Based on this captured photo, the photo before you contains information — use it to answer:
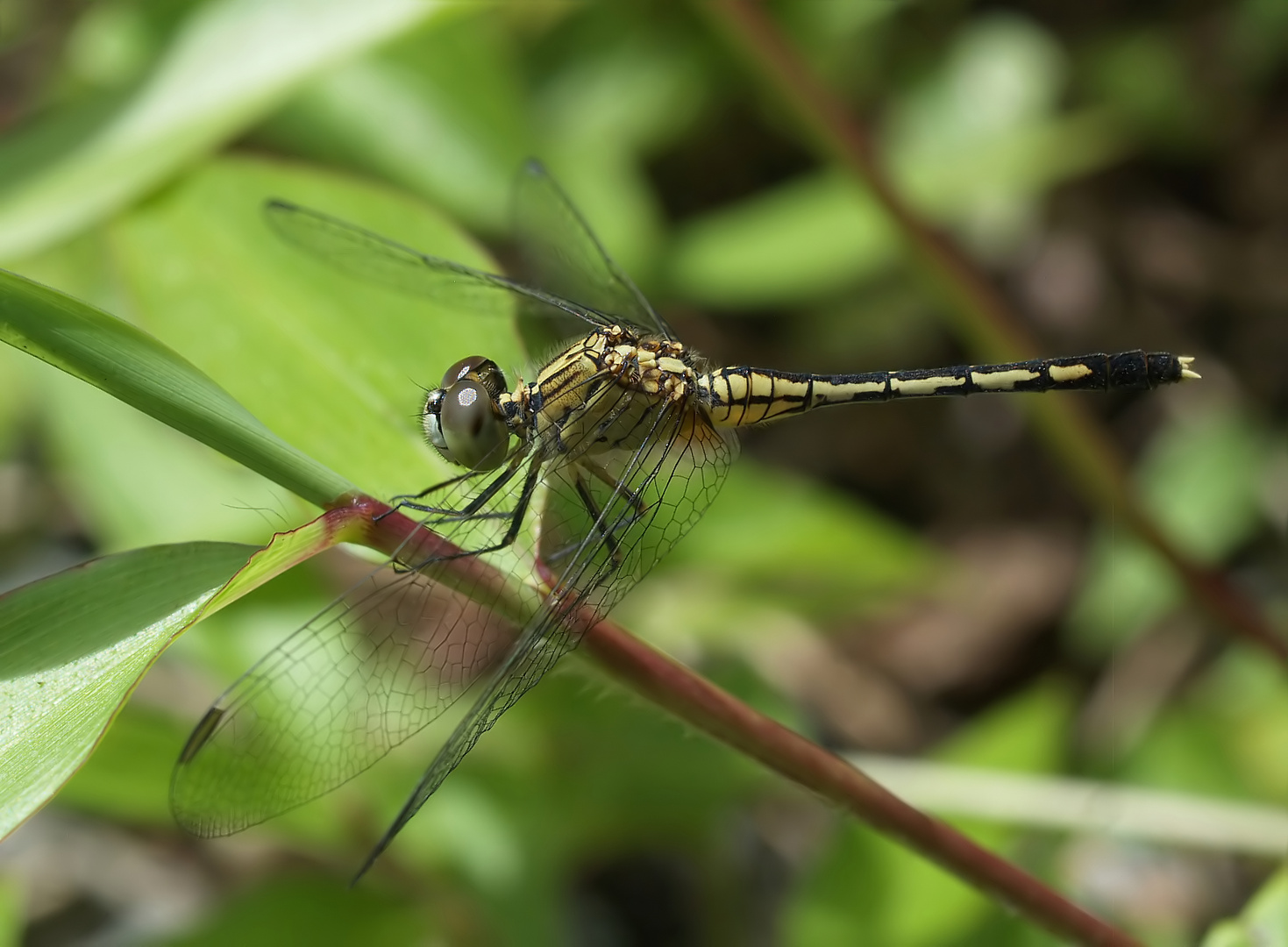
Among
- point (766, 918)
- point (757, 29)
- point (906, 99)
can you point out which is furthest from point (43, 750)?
point (906, 99)

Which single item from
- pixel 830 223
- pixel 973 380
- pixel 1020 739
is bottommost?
pixel 1020 739

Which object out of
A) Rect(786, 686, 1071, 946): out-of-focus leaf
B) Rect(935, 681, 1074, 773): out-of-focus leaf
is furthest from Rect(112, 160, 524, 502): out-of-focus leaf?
Rect(935, 681, 1074, 773): out-of-focus leaf

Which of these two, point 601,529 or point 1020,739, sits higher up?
point 601,529

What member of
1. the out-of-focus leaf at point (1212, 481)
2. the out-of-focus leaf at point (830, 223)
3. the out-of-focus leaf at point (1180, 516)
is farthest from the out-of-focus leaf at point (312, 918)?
the out-of-focus leaf at point (1212, 481)

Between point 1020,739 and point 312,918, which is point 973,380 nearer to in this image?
point 1020,739

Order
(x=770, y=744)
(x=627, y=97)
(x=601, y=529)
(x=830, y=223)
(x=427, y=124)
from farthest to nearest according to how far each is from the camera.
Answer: (x=627, y=97)
(x=830, y=223)
(x=427, y=124)
(x=601, y=529)
(x=770, y=744)

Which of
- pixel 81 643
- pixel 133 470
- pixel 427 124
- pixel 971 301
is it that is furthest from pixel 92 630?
pixel 427 124
